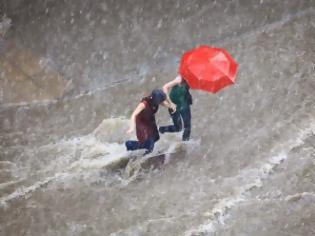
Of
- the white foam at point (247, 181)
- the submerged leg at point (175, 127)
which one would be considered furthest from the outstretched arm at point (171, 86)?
the white foam at point (247, 181)

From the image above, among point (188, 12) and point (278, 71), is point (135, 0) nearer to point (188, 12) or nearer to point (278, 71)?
point (188, 12)

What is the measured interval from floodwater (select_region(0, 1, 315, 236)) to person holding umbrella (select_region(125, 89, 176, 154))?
2.02ft

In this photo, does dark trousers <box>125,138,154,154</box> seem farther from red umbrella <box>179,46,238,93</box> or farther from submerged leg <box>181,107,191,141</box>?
red umbrella <box>179,46,238,93</box>

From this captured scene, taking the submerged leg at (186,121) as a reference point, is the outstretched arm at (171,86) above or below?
above

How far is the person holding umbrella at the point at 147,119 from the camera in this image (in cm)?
776

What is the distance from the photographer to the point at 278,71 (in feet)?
35.7

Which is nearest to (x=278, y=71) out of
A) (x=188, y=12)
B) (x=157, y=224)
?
(x=188, y=12)

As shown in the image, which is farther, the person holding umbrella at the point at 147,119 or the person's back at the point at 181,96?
the person's back at the point at 181,96

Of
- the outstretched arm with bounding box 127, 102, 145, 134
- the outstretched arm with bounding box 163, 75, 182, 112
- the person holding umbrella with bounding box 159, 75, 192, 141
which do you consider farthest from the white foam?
the outstretched arm with bounding box 127, 102, 145, 134

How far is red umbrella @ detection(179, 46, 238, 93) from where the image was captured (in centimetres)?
758

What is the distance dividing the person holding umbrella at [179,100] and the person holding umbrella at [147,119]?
13 centimetres

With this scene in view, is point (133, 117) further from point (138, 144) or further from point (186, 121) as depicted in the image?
point (186, 121)

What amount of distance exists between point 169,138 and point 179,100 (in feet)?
4.24

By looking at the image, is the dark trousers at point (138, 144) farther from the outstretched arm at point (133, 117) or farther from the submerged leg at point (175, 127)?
the outstretched arm at point (133, 117)
